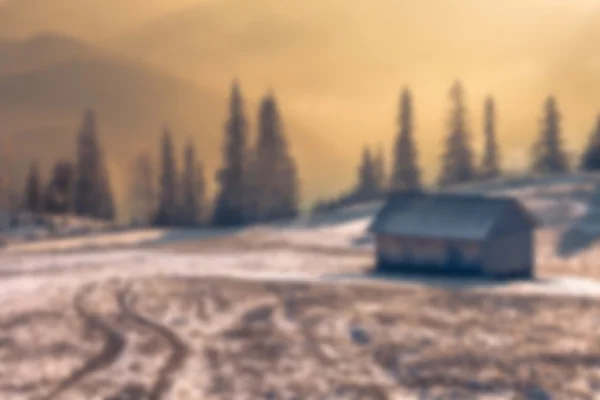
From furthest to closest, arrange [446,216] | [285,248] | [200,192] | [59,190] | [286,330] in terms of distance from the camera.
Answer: [200,192] → [59,190] → [285,248] → [446,216] → [286,330]

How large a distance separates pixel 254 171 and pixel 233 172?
7.41ft

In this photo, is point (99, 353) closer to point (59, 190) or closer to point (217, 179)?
point (217, 179)

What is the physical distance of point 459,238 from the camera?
4641 centimetres

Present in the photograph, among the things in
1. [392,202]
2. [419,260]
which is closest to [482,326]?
[419,260]

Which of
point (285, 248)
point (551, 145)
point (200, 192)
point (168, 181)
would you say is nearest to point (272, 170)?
point (168, 181)

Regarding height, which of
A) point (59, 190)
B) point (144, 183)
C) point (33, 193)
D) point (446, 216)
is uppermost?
point (144, 183)

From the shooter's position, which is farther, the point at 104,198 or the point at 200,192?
the point at 200,192

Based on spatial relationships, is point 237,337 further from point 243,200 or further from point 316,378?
point 243,200

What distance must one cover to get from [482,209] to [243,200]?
4388 centimetres

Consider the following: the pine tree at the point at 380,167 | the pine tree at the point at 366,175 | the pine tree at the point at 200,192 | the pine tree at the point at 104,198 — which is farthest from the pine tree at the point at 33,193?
the pine tree at the point at 380,167

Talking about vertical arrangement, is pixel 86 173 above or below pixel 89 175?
above

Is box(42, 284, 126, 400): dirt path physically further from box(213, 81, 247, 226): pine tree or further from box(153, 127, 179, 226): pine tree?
box(153, 127, 179, 226): pine tree

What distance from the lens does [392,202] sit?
51688 mm

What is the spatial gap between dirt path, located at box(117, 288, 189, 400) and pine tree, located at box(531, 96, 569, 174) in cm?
6466
